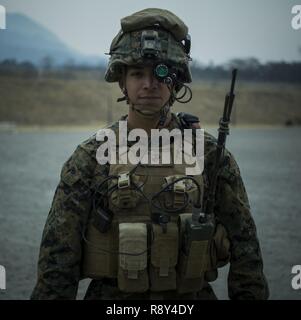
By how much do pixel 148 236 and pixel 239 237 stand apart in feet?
1.40

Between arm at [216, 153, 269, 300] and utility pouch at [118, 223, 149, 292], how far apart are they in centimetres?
41

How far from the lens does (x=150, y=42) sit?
2621mm

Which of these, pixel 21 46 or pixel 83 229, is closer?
pixel 83 229

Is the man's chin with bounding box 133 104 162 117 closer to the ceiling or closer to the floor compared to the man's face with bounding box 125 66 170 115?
closer to the floor

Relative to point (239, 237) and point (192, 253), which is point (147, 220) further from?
point (239, 237)

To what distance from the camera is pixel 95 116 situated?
3612cm

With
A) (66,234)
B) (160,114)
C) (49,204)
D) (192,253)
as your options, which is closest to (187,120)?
(160,114)

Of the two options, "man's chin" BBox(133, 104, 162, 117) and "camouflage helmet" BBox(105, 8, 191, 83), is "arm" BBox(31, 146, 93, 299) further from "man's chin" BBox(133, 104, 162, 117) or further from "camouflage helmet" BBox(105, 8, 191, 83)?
"camouflage helmet" BBox(105, 8, 191, 83)

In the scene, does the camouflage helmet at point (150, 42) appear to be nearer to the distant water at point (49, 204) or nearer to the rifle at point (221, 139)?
the rifle at point (221, 139)

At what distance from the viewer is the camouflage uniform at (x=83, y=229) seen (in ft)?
8.19

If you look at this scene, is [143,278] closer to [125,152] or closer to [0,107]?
[125,152]

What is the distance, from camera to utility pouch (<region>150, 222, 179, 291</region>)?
2.46 meters


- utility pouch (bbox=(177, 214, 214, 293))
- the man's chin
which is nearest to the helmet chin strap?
the man's chin

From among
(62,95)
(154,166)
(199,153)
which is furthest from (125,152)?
(62,95)
